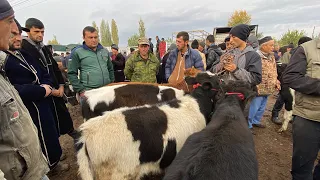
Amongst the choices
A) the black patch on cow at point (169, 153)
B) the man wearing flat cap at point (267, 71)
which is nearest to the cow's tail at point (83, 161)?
the black patch on cow at point (169, 153)

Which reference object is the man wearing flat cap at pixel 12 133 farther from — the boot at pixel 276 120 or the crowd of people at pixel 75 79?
the boot at pixel 276 120

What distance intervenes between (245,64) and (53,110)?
335 cm

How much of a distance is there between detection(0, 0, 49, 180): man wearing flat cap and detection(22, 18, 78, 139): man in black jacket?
136cm

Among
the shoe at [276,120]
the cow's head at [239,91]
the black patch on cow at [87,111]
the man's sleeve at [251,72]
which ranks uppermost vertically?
the man's sleeve at [251,72]

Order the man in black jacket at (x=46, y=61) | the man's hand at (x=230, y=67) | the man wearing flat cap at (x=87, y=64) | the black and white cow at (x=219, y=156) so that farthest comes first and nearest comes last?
the man wearing flat cap at (x=87, y=64), the man's hand at (x=230, y=67), the man in black jacket at (x=46, y=61), the black and white cow at (x=219, y=156)

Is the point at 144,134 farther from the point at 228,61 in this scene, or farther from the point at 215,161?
the point at 228,61

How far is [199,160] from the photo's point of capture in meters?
1.54

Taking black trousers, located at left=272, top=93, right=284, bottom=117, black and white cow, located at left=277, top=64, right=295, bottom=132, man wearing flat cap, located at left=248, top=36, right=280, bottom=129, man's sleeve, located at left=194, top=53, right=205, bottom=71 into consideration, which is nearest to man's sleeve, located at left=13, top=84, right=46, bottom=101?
man's sleeve, located at left=194, top=53, right=205, bottom=71

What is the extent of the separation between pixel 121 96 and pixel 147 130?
1.47 meters

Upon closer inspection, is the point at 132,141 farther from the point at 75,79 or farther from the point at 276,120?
the point at 276,120

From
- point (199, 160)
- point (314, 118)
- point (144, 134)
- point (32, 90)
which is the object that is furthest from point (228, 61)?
point (32, 90)

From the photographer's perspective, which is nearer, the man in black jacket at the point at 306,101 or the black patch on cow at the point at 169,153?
the man in black jacket at the point at 306,101

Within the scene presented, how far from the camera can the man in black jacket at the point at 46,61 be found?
2.95 metres

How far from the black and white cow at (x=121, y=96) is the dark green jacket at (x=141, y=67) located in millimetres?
720
